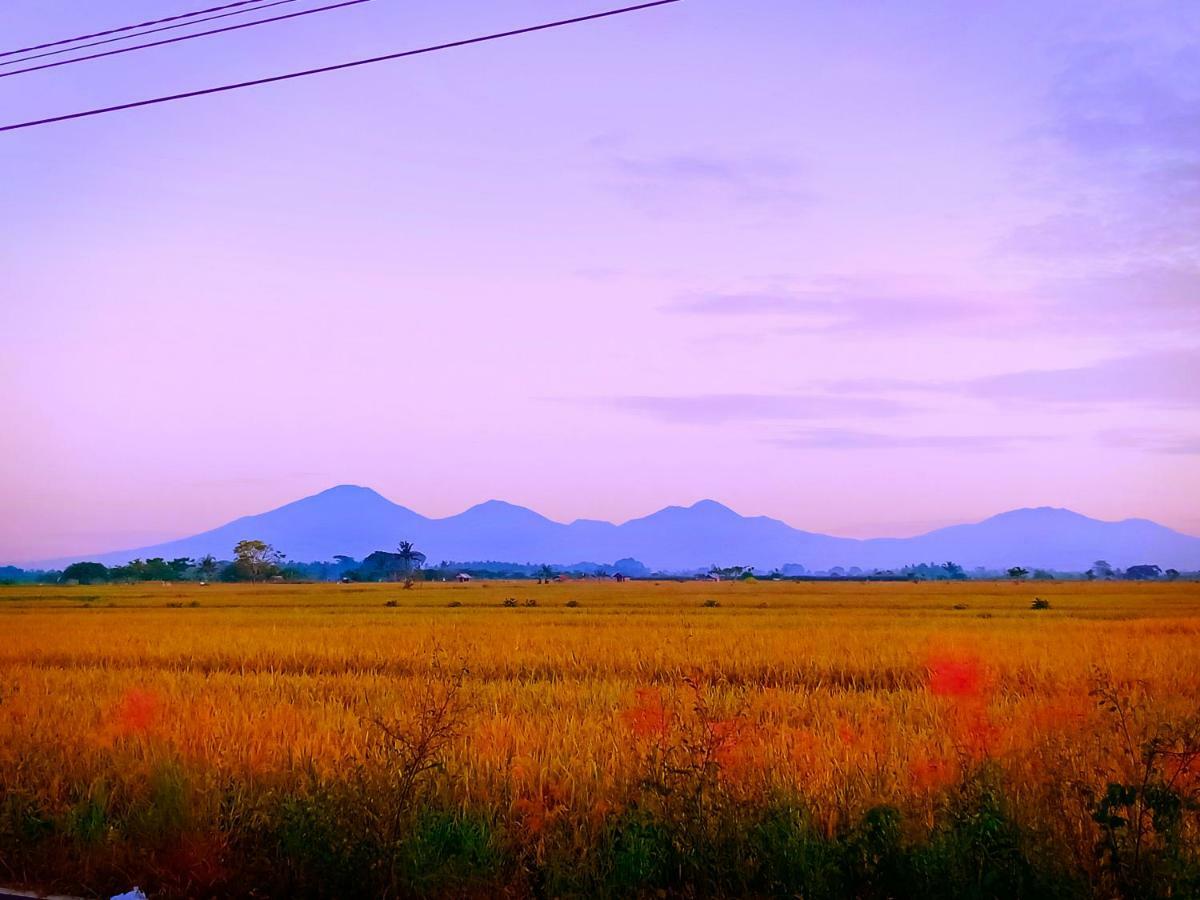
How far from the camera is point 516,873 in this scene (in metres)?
6.48

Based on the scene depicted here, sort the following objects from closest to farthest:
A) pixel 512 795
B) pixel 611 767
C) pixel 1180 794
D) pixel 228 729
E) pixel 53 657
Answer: pixel 1180 794
pixel 512 795
pixel 611 767
pixel 228 729
pixel 53 657

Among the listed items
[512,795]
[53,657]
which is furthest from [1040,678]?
[53,657]

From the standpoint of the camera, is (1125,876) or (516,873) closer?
(1125,876)

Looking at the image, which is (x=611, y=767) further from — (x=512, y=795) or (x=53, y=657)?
(x=53, y=657)

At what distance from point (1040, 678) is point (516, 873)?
12710 mm

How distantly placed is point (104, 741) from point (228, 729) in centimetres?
115

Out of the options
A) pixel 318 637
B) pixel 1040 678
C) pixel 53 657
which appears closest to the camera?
pixel 1040 678

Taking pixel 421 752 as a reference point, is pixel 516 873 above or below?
below

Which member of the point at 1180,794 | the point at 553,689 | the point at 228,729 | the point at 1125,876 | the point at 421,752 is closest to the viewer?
the point at 1125,876

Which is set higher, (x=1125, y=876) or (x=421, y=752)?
(x=421, y=752)

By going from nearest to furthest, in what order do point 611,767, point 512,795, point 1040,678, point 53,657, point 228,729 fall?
1. point 512,795
2. point 611,767
3. point 228,729
4. point 1040,678
5. point 53,657

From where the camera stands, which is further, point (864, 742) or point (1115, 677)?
point (1115, 677)

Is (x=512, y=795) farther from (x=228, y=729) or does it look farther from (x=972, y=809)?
(x=228, y=729)

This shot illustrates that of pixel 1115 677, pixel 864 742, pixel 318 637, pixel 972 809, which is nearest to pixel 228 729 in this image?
pixel 864 742
